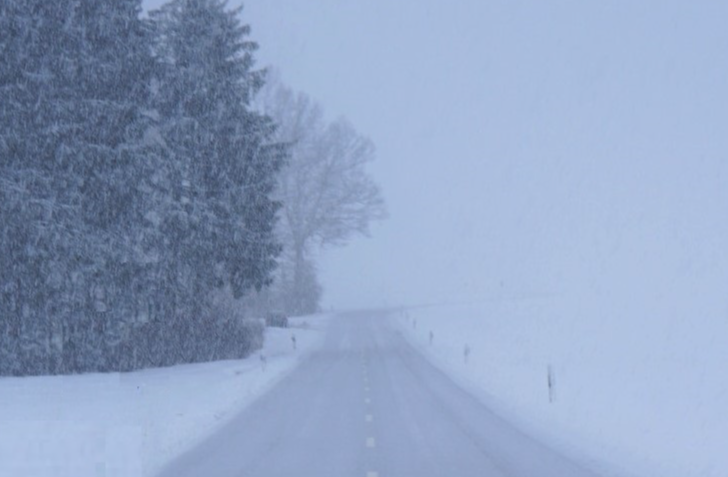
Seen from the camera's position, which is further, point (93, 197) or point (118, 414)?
point (93, 197)

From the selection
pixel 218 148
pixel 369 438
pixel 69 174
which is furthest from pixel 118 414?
pixel 218 148

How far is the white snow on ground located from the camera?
12.0 metres

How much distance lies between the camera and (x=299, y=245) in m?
61.8

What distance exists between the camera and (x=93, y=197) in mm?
26250

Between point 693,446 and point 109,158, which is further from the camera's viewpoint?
point 109,158

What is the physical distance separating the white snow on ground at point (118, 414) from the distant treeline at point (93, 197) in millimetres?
1259

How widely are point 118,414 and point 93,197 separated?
364 inches

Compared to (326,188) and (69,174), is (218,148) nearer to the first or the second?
(69,174)

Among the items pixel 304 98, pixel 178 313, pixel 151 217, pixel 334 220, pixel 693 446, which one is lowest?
pixel 693 446

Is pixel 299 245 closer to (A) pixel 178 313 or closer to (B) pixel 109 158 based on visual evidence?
(A) pixel 178 313

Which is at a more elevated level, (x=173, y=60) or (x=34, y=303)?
(x=173, y=60)

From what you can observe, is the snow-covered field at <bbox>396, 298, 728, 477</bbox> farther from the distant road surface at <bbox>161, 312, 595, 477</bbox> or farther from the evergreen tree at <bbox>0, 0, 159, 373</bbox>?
the evergreen tree at <bbox>0, 0, 159, 373</bbox>

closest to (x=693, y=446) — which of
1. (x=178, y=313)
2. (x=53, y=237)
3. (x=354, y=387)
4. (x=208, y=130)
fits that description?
(x=354, y=387)

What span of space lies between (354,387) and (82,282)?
25.1ft
